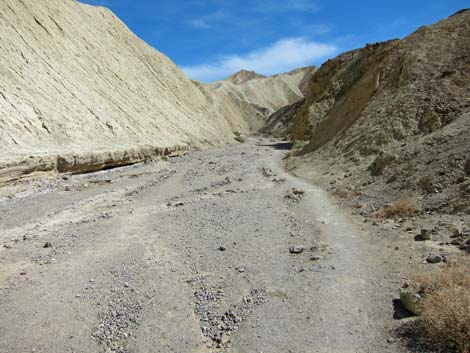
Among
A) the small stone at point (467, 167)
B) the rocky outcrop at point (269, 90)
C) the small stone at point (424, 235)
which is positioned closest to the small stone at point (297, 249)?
the small stone at point (424, 235)

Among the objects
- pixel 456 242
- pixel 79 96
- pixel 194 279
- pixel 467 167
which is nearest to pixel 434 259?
pixel 456 242

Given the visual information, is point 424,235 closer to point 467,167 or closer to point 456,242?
point 456,242

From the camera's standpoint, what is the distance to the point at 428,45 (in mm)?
18906

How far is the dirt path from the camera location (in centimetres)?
496

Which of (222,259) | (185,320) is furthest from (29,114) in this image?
Answer: (185,320)

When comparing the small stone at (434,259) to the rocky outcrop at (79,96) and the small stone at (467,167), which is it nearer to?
the small stone at (467,167)

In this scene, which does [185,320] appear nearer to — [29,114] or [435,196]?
[435,196]

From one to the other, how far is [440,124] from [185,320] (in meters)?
11.8

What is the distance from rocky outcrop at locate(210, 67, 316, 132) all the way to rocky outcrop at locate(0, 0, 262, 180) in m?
58.0

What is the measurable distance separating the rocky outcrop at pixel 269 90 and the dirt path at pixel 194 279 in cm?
8112

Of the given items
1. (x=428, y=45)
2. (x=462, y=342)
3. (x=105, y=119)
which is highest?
(x=428, y=45)

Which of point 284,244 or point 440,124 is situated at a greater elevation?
point 440,124

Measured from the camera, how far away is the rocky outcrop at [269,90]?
98.8 metres

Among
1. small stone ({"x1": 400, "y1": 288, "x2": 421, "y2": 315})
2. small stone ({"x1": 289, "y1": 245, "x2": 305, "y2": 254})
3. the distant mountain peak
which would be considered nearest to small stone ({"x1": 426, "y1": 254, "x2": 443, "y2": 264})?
small stone ({"x1": 400, "y1": 288, "x2": 421, "y2": 315})
